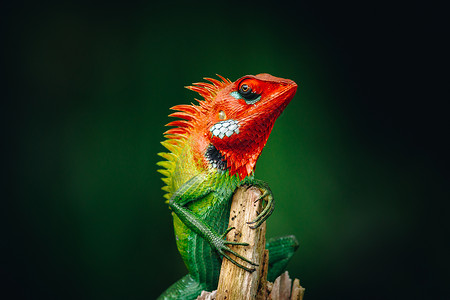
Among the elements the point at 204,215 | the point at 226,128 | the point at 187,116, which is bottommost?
the point at 204,215

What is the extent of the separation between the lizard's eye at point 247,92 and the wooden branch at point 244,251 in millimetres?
512

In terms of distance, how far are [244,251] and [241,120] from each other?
0.69 m

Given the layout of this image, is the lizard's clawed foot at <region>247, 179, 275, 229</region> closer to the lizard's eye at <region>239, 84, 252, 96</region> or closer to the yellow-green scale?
the yellow-green scale

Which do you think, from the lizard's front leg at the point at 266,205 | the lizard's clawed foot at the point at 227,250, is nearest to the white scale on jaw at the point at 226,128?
the lizard's front leg at the point at 266,205

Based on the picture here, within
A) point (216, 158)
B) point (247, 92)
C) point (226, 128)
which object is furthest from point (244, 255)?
point (247, 92)

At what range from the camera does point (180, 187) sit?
2.19m

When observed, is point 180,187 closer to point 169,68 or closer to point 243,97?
point 243,97

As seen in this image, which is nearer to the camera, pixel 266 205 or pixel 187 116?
pixel 266 205

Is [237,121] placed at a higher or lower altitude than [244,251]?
higher

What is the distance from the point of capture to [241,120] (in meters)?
2.09

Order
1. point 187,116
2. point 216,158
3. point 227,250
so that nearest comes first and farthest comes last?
point 227,250
point 216,158
point 187,116

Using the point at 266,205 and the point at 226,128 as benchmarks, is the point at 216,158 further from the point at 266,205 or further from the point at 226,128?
the point at 266,205

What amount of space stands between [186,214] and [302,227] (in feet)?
5.23

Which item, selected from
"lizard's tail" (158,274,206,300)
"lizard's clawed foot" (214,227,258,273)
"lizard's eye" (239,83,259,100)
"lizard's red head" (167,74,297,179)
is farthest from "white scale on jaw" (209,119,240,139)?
"lizard's tail" (158,274,206,300)
